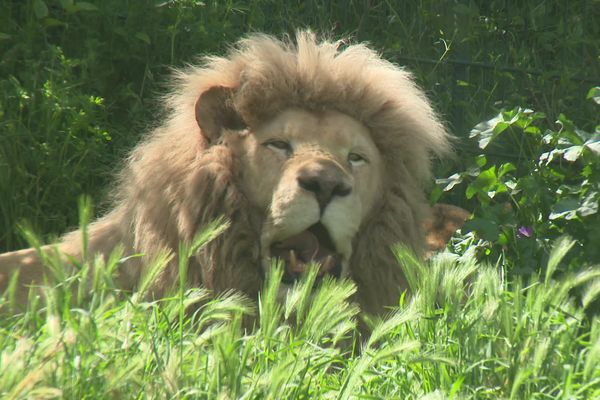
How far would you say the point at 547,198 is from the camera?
5184 millimetres

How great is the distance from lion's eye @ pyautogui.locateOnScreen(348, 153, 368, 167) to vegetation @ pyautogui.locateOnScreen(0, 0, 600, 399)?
1.75 feet

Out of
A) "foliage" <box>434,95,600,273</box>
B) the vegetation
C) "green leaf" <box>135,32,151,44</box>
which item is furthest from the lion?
"green leaf" <box>135,32,151,44</box>

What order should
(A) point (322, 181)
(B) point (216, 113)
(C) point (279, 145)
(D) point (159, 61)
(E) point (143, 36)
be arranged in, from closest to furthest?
(A) point (322, 181), (C) point (279, 145), (B) point (216, 113), (E) point (143, 36), (D) point (159, 61)

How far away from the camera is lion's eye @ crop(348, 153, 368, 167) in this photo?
14.7 ft

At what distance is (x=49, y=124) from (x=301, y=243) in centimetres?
215

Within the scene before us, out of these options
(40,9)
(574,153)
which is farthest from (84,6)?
(574,153)

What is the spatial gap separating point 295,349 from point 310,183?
3.57ft

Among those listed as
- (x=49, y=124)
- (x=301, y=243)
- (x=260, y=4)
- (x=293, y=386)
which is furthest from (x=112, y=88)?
(x=293, y=386)

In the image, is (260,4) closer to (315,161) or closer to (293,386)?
(315,161)

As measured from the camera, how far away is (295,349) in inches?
124

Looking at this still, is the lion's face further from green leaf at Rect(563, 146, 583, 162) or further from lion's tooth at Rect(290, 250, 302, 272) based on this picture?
green leaf at Rect(563, 146, 583, 162)

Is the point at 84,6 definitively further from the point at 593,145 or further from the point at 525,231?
the point at 593,145

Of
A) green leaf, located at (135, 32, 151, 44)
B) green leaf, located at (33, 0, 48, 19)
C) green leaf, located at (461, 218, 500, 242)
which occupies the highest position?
green leaf, located at (33, 0, 48, 19)

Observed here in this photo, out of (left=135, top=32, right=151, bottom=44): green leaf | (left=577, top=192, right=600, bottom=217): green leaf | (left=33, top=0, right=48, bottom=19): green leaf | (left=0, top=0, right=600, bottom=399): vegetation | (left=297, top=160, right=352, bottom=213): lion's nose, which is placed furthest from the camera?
(left=135, top=32, right=151, bottom=44): green leaf
